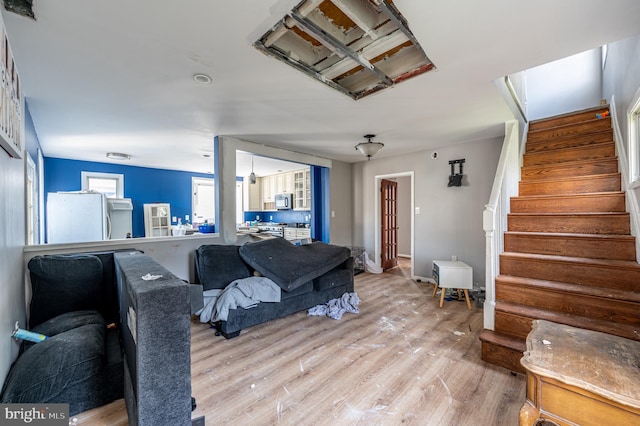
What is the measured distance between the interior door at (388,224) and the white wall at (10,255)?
511 centimetres

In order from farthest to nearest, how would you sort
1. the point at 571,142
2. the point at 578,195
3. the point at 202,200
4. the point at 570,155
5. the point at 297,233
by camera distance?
the point at 202,200 → the point at 297,233 → the point at 571,142 → the point at 570,155 → the point at 578,195

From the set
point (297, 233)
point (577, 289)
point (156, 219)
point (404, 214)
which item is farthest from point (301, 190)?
point (577, 289)

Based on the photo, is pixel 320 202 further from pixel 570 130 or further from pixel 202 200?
pixel 570 130

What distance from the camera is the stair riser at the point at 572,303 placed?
186 cm

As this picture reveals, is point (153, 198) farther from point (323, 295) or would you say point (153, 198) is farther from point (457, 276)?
point (457, 276)

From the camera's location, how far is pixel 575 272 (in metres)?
2.21

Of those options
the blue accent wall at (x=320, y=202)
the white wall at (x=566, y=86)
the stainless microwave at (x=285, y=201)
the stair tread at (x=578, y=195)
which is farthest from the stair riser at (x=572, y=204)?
the stainless microwave at (x=285, y=201)

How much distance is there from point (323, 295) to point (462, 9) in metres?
3.06

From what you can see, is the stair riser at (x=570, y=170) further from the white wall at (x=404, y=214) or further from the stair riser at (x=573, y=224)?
the white wall at (x=404, y=214)

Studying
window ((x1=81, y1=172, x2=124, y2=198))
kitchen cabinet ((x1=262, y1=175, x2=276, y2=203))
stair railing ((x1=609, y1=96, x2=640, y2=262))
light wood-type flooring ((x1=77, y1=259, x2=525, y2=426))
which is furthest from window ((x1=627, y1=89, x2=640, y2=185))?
window ((x1=81, y1=172, x2=124, y2=198))

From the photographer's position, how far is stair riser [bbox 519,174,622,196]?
2.65 metres

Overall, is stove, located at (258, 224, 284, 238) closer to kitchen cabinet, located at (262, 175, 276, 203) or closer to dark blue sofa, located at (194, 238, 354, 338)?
kitchen cabinet, located at (262, 175, 276, 203)

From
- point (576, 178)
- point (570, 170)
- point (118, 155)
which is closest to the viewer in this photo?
point (576, 178)

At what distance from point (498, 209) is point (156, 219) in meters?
6.70
